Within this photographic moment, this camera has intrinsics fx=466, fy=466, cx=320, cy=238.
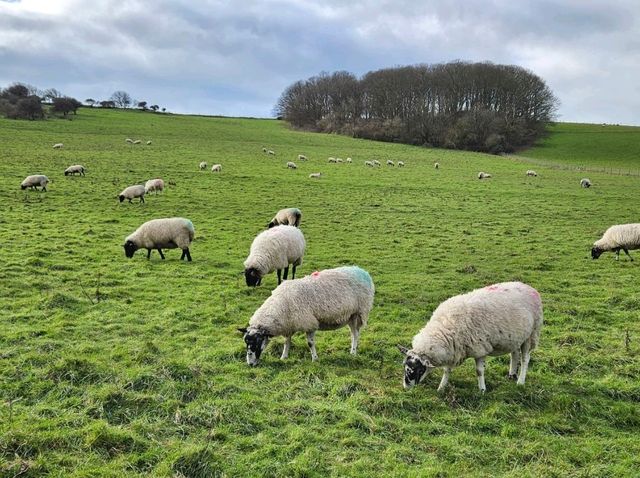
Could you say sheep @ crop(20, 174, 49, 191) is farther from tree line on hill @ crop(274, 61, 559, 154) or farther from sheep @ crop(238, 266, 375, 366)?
tree line on hill @ crop(274, 61, 559, 154)

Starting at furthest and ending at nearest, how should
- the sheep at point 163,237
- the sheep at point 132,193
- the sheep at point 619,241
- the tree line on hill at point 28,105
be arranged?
the tree line on hill at point 28,105, the sheep at point 132,193, the sheep at point 619,241, the sheep at point 163,237

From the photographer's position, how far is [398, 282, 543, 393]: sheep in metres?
7.29

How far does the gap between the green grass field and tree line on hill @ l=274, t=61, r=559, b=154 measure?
205 ft

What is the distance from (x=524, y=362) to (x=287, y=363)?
4033 mm

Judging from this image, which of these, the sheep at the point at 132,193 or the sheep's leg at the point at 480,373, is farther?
the sheep at the point at 132,193

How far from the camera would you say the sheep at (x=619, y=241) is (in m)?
17.0

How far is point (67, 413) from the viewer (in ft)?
20.4

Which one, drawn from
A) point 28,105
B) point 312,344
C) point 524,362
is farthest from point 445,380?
point 28,105

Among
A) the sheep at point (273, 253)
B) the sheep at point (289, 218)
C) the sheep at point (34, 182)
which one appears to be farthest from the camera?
the sheep at point (34, 182)

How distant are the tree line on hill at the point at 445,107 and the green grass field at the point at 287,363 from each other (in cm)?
6237

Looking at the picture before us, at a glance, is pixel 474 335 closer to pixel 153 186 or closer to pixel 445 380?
pixel 445 380

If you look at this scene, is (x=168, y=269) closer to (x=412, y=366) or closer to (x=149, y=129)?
(x=412, y=366)

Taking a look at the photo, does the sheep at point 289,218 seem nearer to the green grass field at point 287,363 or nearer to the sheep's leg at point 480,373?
the green grass field at point 287,363

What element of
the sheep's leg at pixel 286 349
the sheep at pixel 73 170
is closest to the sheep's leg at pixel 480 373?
the sheep's leg at pixel 286 349
